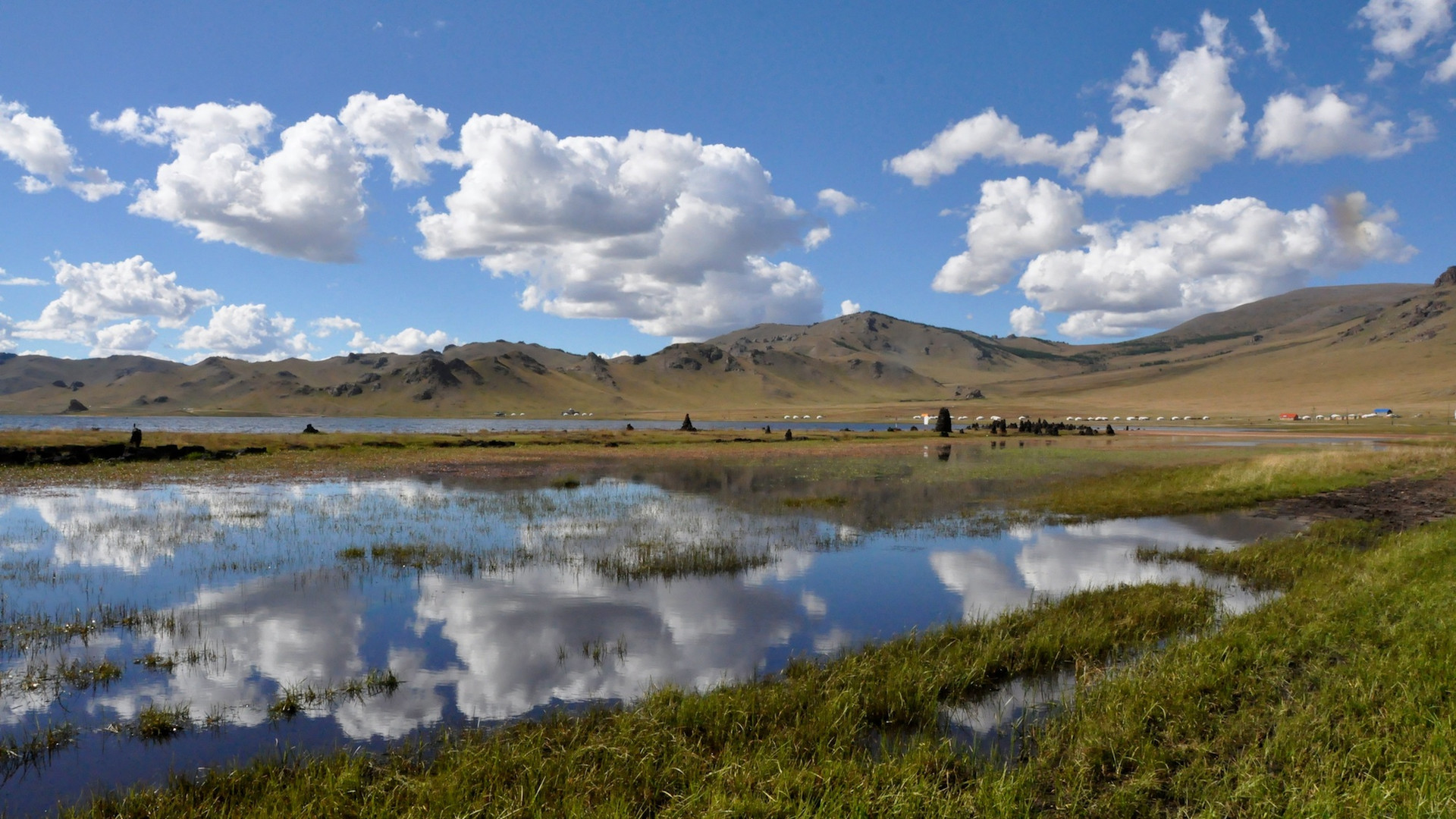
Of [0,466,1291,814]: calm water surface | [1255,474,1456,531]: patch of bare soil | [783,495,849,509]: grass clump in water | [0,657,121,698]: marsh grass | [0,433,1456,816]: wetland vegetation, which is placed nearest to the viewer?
[0,433,1456,816]: wetland vegetation

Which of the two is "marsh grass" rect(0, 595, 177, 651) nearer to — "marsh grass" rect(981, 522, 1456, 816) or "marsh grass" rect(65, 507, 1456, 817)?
"marsh grass" rect(65, 507, 1456, 817)

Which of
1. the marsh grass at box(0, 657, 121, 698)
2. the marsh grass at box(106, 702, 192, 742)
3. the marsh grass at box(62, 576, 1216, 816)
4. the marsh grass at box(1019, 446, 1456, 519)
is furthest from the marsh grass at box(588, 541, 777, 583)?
the marsh grass at box(1019, 446, 1456, 519)

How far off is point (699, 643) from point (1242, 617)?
9.70 meters

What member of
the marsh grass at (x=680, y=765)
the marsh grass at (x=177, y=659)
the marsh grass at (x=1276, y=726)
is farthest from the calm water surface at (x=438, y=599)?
the marsh grass at (x=1276, y=726)

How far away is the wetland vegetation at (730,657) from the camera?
747cm

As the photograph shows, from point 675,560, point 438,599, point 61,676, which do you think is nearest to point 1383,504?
point 675,560

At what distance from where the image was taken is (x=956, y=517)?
27.6 metres

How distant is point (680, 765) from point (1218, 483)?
121 feet

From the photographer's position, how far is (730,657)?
40.0ft

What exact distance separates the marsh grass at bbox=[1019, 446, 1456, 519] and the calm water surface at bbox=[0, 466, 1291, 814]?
3011 mm

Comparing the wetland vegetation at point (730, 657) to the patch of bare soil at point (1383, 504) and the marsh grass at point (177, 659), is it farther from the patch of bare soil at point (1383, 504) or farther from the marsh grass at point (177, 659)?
the patch of bare soil at point (1383, 504)

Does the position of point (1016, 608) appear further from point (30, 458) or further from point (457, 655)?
point (30, 458)

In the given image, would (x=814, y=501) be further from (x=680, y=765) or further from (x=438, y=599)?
(x=680, y=765)

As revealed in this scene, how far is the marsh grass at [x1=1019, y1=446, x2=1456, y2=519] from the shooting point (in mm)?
30297
